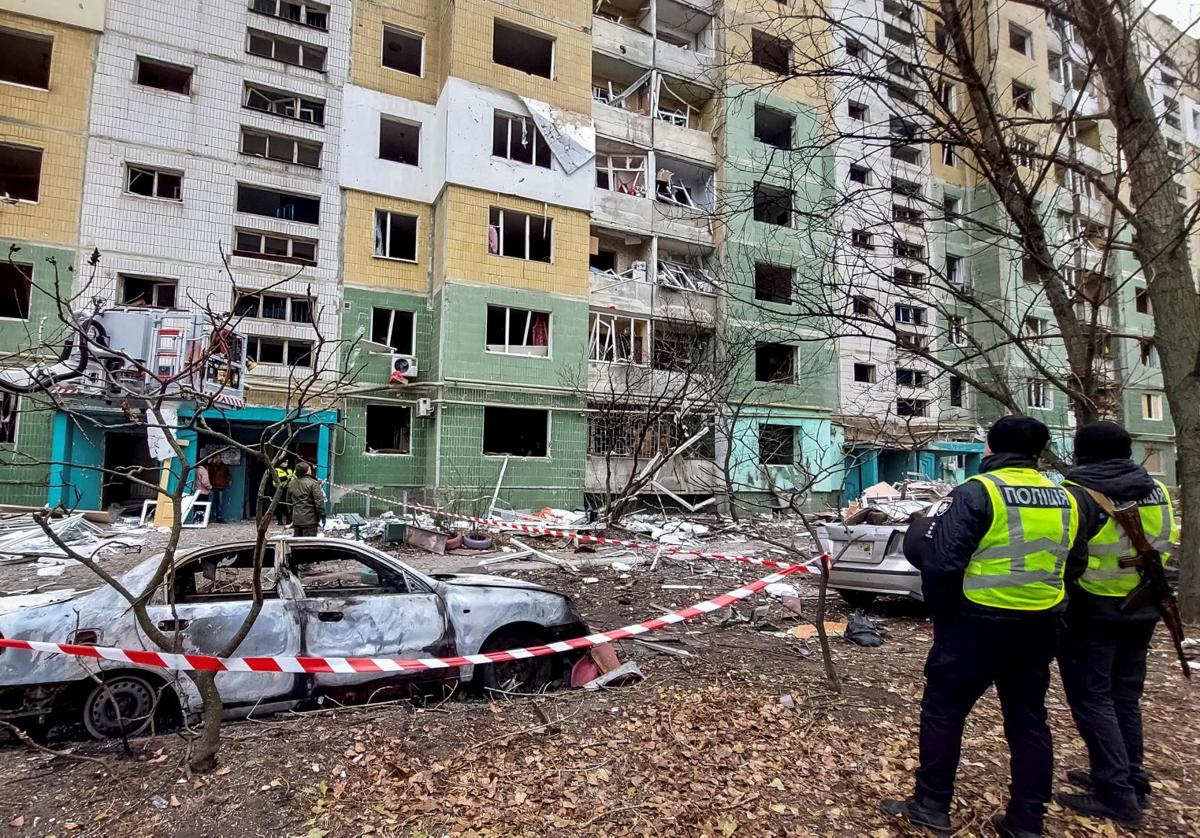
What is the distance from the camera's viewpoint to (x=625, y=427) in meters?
20.2

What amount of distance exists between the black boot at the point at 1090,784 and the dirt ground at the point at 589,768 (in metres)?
0.09

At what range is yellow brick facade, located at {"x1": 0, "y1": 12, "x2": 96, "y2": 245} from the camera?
15.5 m

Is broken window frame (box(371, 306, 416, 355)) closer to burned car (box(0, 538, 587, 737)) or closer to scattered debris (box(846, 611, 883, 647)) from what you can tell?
burned car (box(0, 538, 587, 737))

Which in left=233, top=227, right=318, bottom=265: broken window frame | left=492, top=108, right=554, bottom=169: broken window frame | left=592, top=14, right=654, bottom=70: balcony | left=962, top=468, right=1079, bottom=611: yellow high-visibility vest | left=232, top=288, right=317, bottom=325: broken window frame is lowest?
left=962, top=468, right=1079, bottom=611: yellow high-visibility vest

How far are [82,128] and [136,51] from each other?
8.52 ft

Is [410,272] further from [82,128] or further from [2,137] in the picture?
[2,137]

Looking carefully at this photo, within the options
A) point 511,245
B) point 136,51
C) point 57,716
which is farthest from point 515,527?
point 136,51

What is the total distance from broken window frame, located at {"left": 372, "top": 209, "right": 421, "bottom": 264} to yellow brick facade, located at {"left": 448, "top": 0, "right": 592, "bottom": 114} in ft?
14.1

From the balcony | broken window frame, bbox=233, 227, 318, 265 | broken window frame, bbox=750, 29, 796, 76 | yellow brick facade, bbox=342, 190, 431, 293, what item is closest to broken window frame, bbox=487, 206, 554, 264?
yellow brick facade, bbox=342, 190, 431, 293

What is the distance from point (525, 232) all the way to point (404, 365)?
5.46 meters

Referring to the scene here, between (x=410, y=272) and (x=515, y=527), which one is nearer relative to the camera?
(x=515, y=527)

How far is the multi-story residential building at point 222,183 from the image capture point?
16.2 meters

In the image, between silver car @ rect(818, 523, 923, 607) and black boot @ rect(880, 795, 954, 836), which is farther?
silver car @ rect(818, 523, 923, 607)

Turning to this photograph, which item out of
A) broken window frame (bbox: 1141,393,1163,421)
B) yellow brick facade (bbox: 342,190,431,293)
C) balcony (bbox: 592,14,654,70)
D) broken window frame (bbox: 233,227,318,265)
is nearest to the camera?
broken window frame (bbox: 233,227,318,265)
